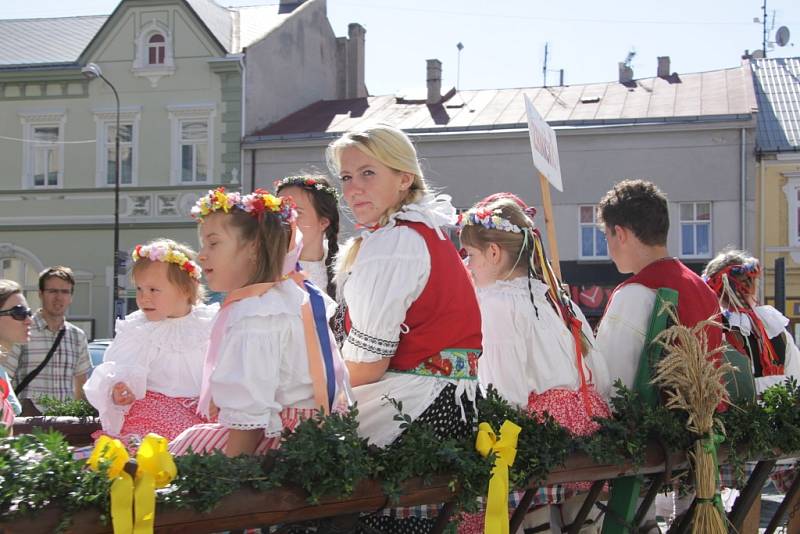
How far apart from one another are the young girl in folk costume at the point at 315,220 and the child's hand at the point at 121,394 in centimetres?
112

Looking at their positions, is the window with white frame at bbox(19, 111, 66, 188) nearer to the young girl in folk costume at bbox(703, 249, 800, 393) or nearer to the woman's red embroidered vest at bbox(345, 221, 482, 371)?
the young girl in folk costume at bbox(703, 249, 800, 393)

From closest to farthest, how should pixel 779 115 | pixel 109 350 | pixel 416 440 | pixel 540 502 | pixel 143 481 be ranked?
pixel 143 481
pixel 416 440
pixel 540 502
pixel 109 350
pixel 779 115

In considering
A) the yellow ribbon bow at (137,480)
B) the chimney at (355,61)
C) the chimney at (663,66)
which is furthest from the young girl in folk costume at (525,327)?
the chimney at (355,61)

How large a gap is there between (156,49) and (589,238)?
39.6 feet

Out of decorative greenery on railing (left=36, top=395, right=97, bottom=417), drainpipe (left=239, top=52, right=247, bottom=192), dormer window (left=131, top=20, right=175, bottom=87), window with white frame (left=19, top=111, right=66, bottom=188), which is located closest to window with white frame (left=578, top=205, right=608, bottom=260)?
drainpipe (left=239, top=52, right=247, bottom=192)

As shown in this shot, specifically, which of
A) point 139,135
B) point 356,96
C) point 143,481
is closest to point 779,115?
point 356,96

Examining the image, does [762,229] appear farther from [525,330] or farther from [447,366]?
[447,366]

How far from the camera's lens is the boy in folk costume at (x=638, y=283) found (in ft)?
12.2

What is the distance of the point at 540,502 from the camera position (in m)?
3.49

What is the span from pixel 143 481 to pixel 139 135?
23740mm

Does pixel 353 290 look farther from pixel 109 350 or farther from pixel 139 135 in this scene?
pixel 139 135

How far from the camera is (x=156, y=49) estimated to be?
25.0 metres

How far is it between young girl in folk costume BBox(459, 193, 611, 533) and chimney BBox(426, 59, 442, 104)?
22428mm

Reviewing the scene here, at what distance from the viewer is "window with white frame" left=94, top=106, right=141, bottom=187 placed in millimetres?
24781
